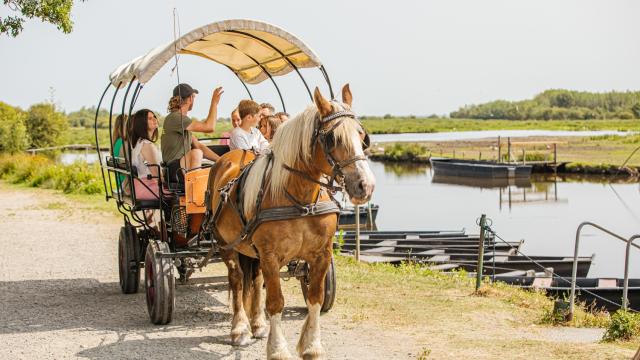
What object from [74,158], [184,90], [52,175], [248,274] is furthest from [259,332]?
[74,158]

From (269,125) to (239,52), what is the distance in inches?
49.3

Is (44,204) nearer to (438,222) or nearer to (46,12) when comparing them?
(46,12)

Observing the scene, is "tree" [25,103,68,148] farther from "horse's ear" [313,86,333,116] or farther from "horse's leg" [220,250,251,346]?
"horse's ear" [313,86,333,116]

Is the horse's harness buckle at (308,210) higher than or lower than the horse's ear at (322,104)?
lower

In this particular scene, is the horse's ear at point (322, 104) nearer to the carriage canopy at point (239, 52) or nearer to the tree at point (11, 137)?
the carriage canopy at point (239, 52)

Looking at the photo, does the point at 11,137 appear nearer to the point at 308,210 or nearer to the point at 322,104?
the point at 308,210

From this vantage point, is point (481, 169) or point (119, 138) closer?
point (119, 138)

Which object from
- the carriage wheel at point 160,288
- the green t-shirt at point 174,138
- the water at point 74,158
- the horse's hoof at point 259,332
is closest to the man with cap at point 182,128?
the green t-shirt at point 174,138

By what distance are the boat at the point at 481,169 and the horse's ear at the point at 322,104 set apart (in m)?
52.0

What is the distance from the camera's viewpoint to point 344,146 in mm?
5535

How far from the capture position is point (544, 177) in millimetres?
57250

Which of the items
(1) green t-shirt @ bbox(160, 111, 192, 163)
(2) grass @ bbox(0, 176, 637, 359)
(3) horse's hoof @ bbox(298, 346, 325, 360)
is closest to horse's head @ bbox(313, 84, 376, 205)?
(3) horse's hoof @ bbox(298, 346, 325, 360)

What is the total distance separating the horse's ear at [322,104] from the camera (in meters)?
5.61

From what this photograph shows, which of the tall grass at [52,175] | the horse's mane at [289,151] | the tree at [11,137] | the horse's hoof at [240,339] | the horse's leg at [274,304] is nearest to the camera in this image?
the horse's mane at [289,151]
